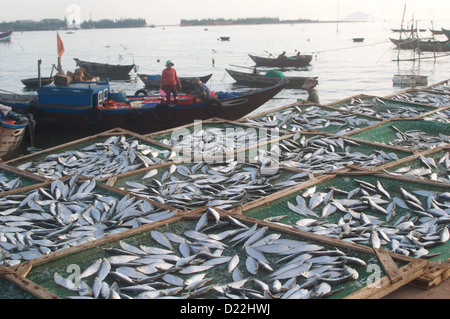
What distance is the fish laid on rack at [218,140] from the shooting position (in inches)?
337

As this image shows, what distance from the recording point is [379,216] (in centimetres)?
573

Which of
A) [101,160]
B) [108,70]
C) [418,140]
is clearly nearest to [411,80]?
[418,140]

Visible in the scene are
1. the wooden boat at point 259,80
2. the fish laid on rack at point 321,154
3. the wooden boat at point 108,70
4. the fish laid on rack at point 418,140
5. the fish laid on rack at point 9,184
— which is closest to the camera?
the fish laid on rack at point 9,184

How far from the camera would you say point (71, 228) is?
5.49 metres

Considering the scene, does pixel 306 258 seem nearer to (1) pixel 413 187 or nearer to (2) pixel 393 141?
(1) pixel 413 187

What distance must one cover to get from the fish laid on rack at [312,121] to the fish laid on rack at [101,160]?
322 centimetres

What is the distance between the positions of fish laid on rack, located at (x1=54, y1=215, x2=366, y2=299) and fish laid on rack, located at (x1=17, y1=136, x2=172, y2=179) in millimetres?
3112

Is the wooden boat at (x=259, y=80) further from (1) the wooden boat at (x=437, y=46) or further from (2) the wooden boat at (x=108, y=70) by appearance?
(1) the wooden boat at (x=437, y=46)

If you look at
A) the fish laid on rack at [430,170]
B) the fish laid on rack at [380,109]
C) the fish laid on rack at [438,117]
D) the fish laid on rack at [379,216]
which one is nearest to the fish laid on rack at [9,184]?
the fish laid on rack at [379,216]

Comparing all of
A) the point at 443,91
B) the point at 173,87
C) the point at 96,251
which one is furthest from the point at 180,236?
the point at 443,91

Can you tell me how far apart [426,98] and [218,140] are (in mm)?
8173

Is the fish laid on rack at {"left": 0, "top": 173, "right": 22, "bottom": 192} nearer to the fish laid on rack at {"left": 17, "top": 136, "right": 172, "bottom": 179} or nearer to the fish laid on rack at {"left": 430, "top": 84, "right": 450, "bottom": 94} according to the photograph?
the fish laid on rack at {"left": 17, "top": 136, "right": 172, "bottom": 179}
